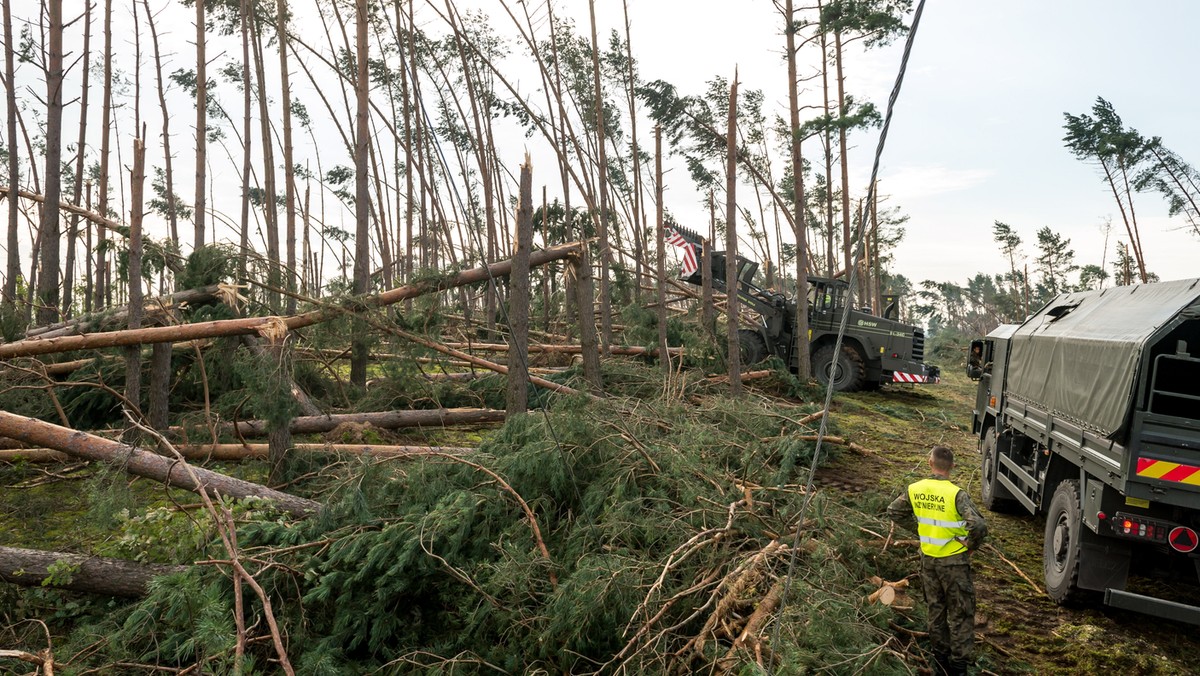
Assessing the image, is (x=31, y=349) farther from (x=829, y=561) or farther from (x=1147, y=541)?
(x=1147, y=541)

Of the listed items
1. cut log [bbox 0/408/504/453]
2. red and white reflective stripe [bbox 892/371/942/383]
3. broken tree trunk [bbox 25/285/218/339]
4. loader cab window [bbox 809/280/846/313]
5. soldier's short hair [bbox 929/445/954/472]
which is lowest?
cut log [bbox 0/408/504/453]

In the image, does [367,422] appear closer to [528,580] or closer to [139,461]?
[139,461]

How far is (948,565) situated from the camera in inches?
165

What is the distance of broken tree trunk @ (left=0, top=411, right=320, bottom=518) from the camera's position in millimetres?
5840

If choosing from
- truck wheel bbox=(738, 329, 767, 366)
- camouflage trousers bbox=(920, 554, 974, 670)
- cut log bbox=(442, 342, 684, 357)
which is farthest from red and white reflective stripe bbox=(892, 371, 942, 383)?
camouflage trousers bbox=(920, 554, 974, 670)

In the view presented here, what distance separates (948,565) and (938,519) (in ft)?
0.84

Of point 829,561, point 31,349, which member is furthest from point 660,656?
point 31,349

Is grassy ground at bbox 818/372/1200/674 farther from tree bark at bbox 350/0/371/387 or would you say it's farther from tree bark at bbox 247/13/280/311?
tree bark at bbox 247/13/280/311

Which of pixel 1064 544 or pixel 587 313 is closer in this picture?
pixel 1064 544

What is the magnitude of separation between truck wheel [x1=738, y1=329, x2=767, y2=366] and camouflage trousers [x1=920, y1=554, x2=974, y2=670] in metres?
10.9

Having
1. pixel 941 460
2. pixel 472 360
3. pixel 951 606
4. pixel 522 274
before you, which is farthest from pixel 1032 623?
pixel 472 360

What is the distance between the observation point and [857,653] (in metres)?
3.58

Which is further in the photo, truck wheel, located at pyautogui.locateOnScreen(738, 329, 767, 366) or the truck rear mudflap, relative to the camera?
truck wheel, located at pyautogui.locateOnScreen(738, 329, 767, 366)

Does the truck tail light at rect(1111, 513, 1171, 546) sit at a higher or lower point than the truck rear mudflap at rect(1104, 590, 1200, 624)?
higher
